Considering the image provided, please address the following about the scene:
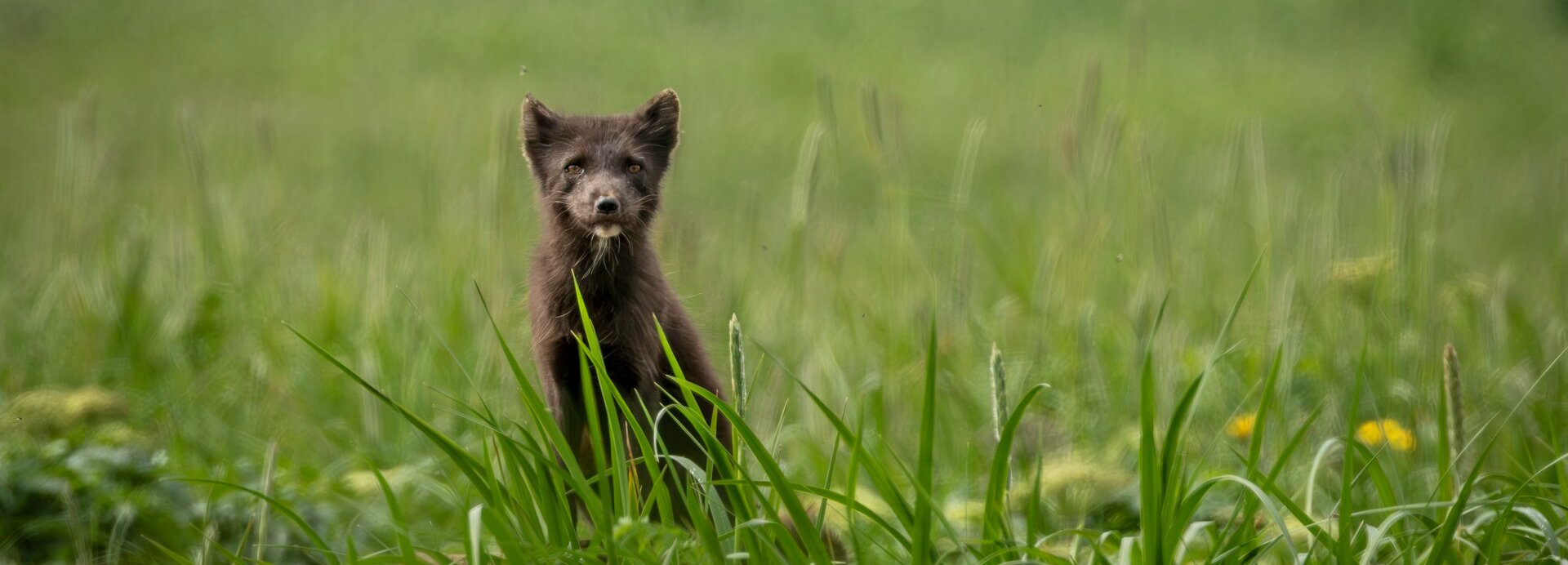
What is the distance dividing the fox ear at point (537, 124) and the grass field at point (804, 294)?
0.95 ft

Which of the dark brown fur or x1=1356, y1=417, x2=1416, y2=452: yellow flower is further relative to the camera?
x1=1356, y1=417, x2=1416, y2=452: yellow flower

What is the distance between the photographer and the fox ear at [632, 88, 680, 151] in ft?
9.76

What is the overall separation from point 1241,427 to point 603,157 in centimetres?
410

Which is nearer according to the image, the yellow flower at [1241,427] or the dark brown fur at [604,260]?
the dark brown fur at [604,260]

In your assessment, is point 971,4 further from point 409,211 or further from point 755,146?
point 409,211

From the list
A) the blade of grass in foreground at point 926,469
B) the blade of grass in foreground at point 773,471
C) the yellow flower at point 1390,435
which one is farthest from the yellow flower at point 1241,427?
the blade of grass in foreground at point 773,471

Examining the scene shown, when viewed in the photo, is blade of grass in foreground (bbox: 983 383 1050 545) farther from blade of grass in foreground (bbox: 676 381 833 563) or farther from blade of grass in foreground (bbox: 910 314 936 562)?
blade of grass in foreground (bbox: 676 381 833 563)

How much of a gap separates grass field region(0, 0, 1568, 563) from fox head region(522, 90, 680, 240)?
30 cm

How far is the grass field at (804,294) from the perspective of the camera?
339cm

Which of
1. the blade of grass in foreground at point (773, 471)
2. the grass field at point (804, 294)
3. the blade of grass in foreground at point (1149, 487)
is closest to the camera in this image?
the blade of grass in foreground at point (773, 471)

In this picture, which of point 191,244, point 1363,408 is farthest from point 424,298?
point 1363,408

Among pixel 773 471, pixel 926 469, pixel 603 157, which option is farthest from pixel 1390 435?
pixel 603 157

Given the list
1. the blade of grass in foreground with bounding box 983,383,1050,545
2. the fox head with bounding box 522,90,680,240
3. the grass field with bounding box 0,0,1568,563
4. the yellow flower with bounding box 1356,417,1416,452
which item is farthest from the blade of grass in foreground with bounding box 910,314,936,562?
the yellow flower with bounding box 1356,417,1416,452

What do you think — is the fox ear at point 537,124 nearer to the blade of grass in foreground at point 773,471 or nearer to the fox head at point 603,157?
the fox head at point 603,157
